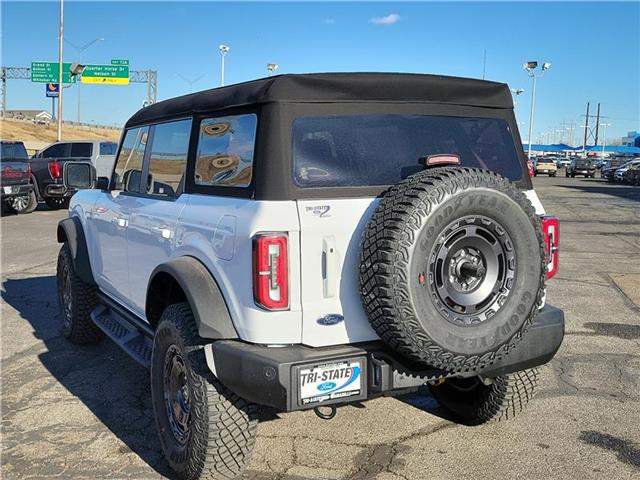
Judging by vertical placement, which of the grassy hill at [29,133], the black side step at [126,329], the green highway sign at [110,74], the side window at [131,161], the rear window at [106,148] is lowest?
the black side step at [126,329]

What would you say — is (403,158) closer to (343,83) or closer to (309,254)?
(343,83)

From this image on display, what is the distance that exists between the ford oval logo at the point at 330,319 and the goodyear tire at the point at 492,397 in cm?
132

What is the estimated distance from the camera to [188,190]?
361 centimetres

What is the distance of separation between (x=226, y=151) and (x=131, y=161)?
164 cm

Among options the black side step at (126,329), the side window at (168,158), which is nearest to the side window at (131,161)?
the side window at (168,158)

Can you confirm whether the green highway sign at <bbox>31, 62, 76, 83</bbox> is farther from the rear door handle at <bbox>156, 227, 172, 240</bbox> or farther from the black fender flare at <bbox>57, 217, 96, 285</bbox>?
the rear door handle at <bbox>156, 227, 172, 240</bbox>

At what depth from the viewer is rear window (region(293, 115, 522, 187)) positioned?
3090mm

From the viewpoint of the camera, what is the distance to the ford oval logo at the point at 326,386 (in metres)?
2.85

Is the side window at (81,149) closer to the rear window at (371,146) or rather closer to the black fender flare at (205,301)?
the black fender flare at (205,301)

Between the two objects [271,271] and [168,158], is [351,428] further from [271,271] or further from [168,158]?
[168,158]

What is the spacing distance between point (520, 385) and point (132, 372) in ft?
9.37

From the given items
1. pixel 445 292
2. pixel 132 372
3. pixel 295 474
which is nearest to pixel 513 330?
pixel 445 292

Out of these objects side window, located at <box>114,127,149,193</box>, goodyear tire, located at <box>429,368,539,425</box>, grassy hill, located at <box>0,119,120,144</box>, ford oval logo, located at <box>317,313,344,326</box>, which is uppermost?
grassy hill, located at <box>0,119,120,144</box>

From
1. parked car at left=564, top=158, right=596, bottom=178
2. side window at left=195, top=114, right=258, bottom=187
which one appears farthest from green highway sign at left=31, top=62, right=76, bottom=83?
side window at left=195, top=114, right=258, bottom=187
